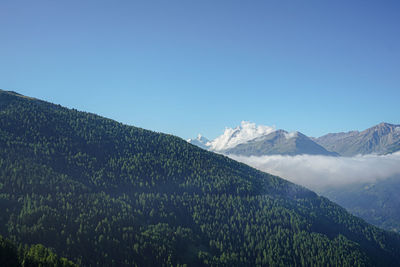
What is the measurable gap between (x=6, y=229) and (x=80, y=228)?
138 ft

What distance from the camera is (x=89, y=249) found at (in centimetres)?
19275

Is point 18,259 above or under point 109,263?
above

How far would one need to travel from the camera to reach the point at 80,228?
654 ft

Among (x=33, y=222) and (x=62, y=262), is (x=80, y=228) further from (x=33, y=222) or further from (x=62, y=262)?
(x=62, y=262)

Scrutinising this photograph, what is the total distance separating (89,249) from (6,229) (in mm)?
50619

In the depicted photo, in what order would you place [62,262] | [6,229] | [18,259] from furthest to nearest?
[6,229]
[62,262]
[18,259]

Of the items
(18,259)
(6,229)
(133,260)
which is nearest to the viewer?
(18,259)

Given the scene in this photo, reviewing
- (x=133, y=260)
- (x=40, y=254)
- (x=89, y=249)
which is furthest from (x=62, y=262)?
(x=133, y=260)

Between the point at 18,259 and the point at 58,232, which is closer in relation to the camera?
the point at 18,259

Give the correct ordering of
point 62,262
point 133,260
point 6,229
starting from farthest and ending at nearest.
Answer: point 133,260, point 6,229, point 62,262

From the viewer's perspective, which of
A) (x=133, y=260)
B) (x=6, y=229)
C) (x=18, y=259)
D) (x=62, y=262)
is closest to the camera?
(x=18, y=259)

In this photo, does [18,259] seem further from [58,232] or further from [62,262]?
[58,232]

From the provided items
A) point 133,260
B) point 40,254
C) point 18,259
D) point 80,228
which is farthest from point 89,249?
point 18,259

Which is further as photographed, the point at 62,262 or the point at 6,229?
the point at 6,229
